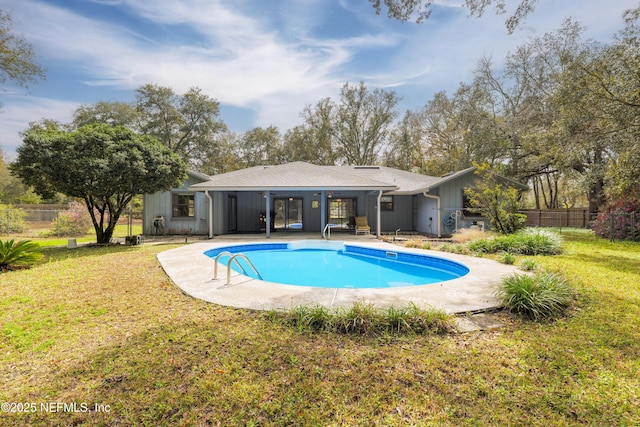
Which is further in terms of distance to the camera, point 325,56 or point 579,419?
point 325,56

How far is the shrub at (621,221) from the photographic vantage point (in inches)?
458

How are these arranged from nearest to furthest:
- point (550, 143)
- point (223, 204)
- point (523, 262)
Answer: point (523, 262), point (550, 143), point (223, 204)

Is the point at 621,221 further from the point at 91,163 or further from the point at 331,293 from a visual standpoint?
the point at 91,163

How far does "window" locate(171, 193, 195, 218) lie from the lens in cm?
1545

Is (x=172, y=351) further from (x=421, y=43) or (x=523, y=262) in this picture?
(x=421, y=43)

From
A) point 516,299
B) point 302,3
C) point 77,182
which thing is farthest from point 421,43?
point 77,182

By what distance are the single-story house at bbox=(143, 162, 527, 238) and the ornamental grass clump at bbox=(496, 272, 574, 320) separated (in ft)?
28.9

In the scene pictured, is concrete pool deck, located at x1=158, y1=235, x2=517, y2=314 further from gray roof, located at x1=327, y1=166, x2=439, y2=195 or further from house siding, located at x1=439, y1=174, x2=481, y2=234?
gray roof, located at x1=327, y1=166, x2=439, y2=195

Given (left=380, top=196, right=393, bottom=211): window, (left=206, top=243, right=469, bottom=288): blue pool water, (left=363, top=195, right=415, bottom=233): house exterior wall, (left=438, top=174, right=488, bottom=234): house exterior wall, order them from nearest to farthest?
(left=206, top=243, right=469, bottom=288): blue pool water → (left=438, top=174, right=488, bottom=234): house exterior wall → (left=363, top=195, right=415, bottom=233): house exterior wall → (left=380, top=196, right=393, bottom=211): window

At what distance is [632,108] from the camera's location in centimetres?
827

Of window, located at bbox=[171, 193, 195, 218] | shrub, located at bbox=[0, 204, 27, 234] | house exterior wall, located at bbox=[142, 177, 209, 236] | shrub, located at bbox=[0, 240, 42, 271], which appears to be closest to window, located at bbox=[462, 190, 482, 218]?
house exterior wall, located at bbox=[142, 177, 209, 236]

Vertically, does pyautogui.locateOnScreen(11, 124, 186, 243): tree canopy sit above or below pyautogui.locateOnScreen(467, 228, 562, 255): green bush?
above

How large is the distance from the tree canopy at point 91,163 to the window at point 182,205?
4.40m

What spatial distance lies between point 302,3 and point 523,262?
26.3 feet
